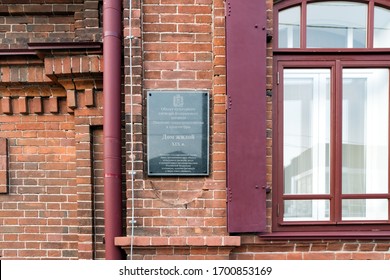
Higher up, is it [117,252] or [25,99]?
[25,99]

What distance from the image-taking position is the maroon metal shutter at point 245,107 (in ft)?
9.32

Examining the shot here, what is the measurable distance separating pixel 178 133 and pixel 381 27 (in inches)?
87.5

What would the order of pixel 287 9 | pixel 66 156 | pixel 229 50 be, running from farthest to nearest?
pixel 66 156, pixel 287 9, pixel 229 50

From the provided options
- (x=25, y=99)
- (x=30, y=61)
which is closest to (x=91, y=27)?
(x=30, y=61)

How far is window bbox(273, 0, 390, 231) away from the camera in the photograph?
302 cm

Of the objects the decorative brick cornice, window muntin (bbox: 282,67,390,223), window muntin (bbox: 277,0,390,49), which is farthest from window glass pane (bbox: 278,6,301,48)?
the decorative brick cornice

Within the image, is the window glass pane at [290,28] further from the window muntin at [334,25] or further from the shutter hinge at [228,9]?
the shutter hinge at [228,9]

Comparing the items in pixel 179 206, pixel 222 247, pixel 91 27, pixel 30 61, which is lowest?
pixel 222 247

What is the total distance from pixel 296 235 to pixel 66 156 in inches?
93.3

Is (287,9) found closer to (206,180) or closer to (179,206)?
(206,180)

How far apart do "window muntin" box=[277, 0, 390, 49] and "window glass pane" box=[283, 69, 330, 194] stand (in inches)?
12.0

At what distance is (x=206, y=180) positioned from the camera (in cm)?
292

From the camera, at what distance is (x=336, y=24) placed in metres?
3.12

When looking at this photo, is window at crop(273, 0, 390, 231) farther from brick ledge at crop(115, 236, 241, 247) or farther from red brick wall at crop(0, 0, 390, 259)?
brick ledge at crop(115, 236, 241, 247)
